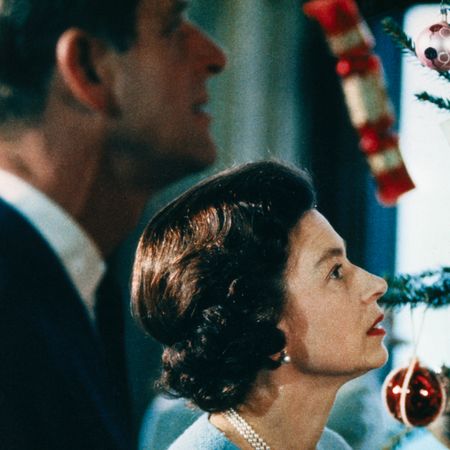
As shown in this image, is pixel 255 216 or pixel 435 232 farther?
pixel 435 232

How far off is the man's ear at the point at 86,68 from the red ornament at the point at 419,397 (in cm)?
79

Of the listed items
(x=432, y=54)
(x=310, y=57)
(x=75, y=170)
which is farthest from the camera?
(x=310, y=57)

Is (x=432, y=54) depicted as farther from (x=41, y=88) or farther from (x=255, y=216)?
(x=41, y=88)

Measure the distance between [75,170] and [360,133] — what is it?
63 centimetres

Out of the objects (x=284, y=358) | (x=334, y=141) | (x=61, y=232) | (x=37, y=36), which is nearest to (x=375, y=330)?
(x=284, y=358)

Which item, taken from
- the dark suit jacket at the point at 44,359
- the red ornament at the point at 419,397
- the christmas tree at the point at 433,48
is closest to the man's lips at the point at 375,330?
the red ornament at the point at 419,397

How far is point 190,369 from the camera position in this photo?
59.3 inches

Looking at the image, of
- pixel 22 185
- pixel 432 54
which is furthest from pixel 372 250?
pixel 22 185

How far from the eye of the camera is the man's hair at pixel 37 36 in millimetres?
1514

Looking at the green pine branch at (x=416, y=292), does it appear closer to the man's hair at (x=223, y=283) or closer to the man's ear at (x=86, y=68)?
the man's hair at (x=223, y=283)

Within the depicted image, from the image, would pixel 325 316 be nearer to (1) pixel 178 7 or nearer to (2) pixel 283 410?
(2) pixel 283 410

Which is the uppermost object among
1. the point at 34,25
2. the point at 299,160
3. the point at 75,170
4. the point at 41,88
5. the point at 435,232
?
the point at 34,25

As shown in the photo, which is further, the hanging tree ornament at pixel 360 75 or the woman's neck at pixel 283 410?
the hanging tree ornament at pixel 360 75

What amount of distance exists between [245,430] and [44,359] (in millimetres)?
420
